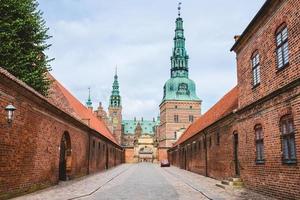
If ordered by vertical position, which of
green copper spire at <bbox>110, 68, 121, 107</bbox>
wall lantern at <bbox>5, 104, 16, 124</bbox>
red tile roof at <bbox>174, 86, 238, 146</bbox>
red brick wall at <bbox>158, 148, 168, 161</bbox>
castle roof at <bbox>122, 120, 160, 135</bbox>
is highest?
Answer: green copper spire at <bbox>110, 68, 121, 107</bbox>

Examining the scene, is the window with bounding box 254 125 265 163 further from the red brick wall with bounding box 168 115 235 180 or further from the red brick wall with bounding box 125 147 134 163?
the red brick wall with bounding box 125 147 134 163

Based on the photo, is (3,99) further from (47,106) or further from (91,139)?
(91,139)

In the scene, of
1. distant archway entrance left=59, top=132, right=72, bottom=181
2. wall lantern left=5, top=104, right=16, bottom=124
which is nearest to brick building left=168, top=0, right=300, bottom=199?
wall lantern left=5, top=104, right=16, bottom=124

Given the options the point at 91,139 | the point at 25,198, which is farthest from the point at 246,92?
the point at 91,139

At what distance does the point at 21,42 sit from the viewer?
1573 centimetres

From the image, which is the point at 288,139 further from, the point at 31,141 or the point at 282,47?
the point at 31,141

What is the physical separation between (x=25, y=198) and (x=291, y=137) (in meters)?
8.67

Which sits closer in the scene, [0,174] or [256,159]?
[0,174]

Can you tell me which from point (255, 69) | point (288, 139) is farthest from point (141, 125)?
point (288, 139)

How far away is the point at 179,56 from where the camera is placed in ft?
273

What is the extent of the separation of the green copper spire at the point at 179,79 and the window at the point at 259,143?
232 ft

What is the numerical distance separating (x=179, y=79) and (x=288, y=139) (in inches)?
2920

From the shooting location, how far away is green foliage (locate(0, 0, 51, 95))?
1501 cm

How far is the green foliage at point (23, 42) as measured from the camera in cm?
1501
